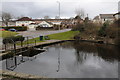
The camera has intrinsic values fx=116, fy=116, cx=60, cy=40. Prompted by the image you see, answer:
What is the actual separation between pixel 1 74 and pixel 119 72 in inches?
252

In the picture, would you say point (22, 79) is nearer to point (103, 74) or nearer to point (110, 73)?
point (103, 74)

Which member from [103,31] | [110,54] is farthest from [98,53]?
[103,31]

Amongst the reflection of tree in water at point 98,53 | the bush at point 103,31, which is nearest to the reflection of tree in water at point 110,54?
the reflection of tree in water at point 98,53

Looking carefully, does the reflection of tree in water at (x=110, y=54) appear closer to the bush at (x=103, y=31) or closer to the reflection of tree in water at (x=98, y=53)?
the reflection of tree in water at (x=98, y=53)

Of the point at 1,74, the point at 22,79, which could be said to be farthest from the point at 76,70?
the point at 1,74

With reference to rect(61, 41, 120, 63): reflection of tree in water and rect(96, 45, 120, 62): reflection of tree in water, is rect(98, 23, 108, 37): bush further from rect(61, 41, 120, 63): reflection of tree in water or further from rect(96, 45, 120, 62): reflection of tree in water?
rect(96, 45, 120, 62): reflection of tree in water

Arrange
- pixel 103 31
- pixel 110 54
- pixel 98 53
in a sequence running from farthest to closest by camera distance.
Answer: pixel 103 31 < pixel 98 53 < pixel 110 54

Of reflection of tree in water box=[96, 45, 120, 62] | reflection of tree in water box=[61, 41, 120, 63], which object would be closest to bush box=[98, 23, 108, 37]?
reflection of tree in water box=[61, 41, 120, 63]

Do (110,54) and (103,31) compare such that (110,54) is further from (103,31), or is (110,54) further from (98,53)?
(103,31)

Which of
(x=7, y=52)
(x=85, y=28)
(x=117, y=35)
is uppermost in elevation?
(x=85, y=28)

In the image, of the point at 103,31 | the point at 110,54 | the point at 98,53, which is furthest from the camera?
the point at 103,31

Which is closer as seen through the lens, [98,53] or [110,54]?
[110,54]

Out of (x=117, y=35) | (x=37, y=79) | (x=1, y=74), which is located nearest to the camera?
(x=37, y=79)

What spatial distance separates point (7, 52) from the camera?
394 inches
